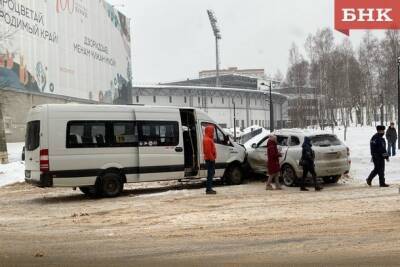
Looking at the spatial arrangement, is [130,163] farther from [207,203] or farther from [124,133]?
[207,203]

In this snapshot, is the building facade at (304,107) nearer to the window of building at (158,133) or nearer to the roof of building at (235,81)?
the roof of building at (235,81)

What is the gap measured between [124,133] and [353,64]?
2607 inches

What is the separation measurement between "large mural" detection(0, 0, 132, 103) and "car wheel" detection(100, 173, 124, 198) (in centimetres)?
2628

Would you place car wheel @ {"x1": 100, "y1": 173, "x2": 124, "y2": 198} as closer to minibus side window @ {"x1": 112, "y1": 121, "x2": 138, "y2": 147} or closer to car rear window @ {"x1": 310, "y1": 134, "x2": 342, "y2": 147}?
minibus side window @ {"x1": 112, "y1": 121, "x2": 138, "y2": 147}

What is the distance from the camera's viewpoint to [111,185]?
15320mm

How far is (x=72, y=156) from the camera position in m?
14.6

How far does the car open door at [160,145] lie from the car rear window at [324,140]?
3.76 metres

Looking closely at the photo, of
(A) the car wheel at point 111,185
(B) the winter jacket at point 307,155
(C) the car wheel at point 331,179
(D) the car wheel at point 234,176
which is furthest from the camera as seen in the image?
(D) the car wheel at point 234,176

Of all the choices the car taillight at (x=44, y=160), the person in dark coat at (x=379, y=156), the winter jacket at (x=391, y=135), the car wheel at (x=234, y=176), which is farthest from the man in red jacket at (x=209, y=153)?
the winter jacket at (x=391, y=135)

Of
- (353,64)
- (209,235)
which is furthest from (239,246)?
(353,64)

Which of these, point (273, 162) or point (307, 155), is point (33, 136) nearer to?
point (273, 162)

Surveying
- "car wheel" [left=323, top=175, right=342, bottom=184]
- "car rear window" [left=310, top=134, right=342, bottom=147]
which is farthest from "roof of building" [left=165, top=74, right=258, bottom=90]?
"car rear window" [left=310, top=134, right=342, bottom=147]

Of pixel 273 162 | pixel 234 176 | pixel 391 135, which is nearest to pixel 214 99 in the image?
pixel 391 135

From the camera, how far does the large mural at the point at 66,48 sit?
5028cm
